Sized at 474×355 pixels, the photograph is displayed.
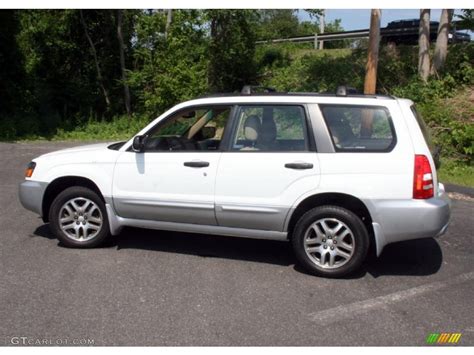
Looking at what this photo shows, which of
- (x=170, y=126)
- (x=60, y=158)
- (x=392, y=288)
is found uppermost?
(x=170, y=126)

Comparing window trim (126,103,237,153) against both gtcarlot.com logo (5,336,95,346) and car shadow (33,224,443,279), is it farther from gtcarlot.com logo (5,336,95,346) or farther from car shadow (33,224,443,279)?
gtcarlot.com logo (5,336,95,346)

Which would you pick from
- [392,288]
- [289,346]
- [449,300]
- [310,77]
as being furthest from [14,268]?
[310,77]

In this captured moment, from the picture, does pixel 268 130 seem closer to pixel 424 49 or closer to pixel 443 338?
pixel 443 338

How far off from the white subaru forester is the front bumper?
0.05ft

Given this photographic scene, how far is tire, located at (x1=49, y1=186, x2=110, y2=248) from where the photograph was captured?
17.3 ft

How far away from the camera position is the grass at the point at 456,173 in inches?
367

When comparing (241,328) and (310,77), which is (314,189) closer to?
(241,328)

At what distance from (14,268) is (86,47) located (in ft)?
54.6

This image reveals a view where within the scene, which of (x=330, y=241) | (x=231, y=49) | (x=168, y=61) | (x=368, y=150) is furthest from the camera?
(x=231, y=49)

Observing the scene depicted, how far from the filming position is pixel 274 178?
4625 millimetres

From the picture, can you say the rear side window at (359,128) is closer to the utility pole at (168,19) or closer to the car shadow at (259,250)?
the car shadow at (259,250)

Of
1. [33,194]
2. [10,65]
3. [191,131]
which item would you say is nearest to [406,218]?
[191,131]

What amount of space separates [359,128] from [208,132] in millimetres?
1606

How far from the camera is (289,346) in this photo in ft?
11.1
